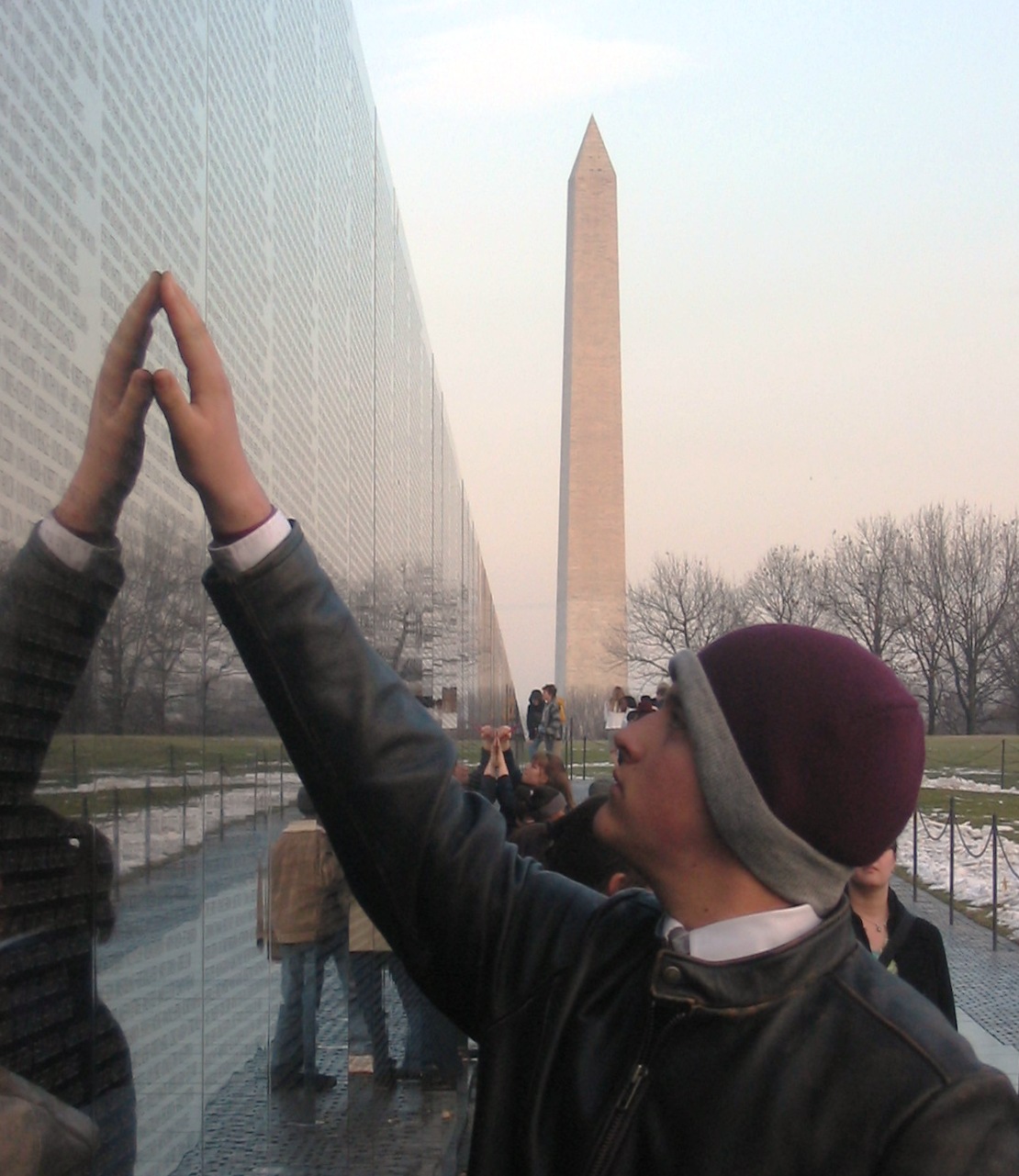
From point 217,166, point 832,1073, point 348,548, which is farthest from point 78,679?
point 348,548

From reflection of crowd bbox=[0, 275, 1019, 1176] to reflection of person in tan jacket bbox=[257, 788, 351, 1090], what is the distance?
1.04 m

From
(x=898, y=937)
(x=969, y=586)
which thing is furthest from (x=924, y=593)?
(x=898, y=937)

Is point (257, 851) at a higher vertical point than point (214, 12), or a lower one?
lower

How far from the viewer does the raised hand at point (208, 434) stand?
4.55 ft

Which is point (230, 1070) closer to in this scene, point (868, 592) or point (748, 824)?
point (748, 824)

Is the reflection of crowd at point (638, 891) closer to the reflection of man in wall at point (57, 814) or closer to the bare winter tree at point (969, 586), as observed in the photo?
the reflection of man in wall at point (57, 814)

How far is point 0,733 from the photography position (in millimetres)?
1196

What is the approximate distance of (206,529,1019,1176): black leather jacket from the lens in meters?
1.24

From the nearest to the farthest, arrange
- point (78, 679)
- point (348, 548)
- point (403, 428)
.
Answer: point (78, 679), point (348, 548), point (403, 428)

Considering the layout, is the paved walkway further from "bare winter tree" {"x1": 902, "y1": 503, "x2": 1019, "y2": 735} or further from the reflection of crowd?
"bare winter tree" {"x1": 902, "y1": 503, "x2": 1019, "y2": 735}

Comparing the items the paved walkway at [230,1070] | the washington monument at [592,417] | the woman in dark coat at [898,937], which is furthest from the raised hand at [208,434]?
the washington monument at [592,417]

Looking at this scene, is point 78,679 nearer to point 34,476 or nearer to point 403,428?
point 34,476

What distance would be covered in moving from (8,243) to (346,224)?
2.68m

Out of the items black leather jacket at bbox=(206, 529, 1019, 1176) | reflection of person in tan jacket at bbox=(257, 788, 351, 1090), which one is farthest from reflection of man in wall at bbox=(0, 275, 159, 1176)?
reflection of person in tan jacket at bbox=(257, 788, 351, 1090)
